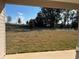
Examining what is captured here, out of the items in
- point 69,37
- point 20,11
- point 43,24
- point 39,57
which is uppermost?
point 20,11

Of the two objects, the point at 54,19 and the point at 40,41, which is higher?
Result: the point at 54,19

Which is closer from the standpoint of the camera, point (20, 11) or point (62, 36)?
point (20, 11)

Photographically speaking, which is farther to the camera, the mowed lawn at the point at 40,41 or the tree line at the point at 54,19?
the tree line at the point at 54,19

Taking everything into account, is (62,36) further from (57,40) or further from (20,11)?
(20,11)

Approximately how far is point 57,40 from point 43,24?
1020 mm

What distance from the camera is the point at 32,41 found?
7.88 metres

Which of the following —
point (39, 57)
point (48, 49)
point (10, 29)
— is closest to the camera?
point (39, 57)

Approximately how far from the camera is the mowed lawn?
7.58 metres

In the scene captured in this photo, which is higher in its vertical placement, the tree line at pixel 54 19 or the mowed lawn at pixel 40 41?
the tree line at pixel 54 19

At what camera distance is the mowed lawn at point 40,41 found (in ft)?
24.9

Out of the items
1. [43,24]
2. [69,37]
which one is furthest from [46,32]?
[69,37]

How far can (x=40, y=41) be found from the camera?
26.2ft

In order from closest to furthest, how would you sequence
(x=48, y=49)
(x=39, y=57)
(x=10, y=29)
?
(x=39, y=57), (x=10, y=29), (x=48, y=49)

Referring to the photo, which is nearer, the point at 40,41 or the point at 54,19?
the point at 40,41
